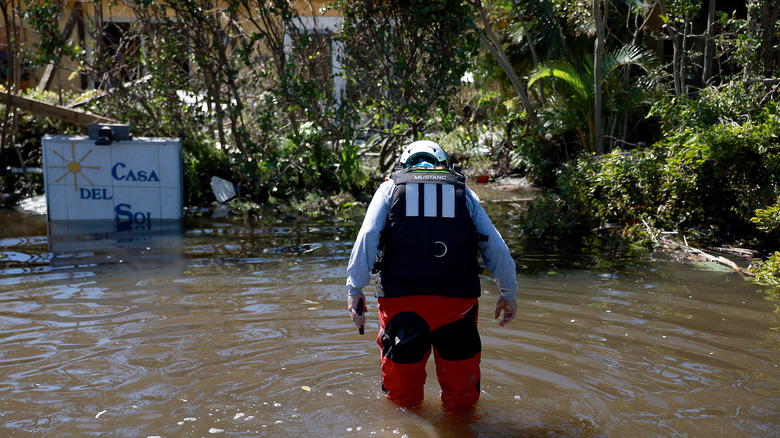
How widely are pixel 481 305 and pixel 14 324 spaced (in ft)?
12.8

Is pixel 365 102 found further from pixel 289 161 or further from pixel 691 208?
pixel 691 208

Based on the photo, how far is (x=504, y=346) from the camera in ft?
Result: 17.1

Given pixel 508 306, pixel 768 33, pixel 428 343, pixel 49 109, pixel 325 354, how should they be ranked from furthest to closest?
pixel 49 109, pixel 768 33, pixel 325 354, pixel 508 306, pixel 428 343

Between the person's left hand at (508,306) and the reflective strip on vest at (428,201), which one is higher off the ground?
the reflective strip on vest at (428,201)

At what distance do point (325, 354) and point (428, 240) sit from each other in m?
1.74

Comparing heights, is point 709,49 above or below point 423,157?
above

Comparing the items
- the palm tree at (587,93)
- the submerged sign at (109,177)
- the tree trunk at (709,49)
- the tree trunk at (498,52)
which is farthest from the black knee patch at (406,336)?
the tree trunk at (709,49)

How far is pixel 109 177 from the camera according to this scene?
988cm

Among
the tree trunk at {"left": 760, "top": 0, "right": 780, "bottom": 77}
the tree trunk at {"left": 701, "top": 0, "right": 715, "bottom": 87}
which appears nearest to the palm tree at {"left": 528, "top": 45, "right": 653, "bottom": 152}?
the tree trunk at {"left": 701, "top": 0, "right": 715, "bottom": 87}

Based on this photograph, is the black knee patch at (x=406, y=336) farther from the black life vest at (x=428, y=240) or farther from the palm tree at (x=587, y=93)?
the palm tree at (x=587, y=93)

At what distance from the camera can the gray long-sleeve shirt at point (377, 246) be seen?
3.70 meters

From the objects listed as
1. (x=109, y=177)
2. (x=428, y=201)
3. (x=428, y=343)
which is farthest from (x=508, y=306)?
(x=109, y=177)

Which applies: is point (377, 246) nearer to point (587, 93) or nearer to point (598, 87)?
point (598, 87)

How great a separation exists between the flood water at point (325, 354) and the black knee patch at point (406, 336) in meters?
0.43
